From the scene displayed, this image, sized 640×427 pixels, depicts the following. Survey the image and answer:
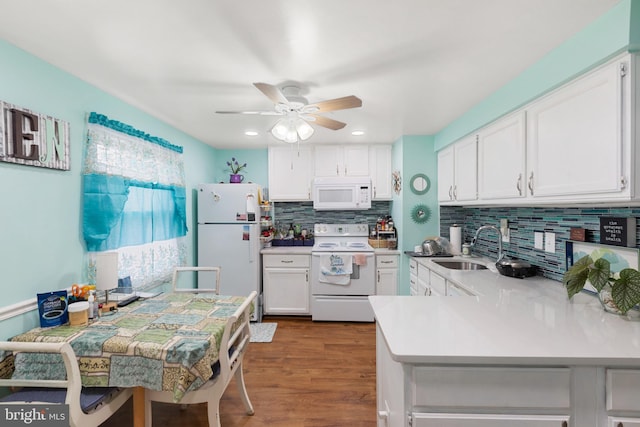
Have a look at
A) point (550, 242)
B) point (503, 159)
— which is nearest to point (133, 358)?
point (503, 159)

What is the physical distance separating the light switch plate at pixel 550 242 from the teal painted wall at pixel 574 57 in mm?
951

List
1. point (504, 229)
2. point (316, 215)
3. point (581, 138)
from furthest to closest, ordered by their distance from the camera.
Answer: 1. point (316, 215)
2. point (504, 229)
3. point (581, 138)

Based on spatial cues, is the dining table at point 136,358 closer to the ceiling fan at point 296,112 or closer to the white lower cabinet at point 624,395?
the ceiling fan at point 296,112

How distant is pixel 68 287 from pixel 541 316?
274cm

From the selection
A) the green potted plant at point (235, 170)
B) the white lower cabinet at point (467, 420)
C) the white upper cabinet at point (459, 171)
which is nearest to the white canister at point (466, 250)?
the white upper cabinet at point (459, 171)

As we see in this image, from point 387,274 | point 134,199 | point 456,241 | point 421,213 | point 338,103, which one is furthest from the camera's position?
point 387,274

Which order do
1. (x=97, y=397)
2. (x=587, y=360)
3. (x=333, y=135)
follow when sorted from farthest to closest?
(x=333, y=135) → (x=97, y=397) → (x=587, y=360)

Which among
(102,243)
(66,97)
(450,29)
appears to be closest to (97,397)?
(102,243)

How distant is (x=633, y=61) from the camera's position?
3.99 feet

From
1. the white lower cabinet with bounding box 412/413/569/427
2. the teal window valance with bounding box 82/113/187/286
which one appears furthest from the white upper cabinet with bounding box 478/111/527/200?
the teal window valance with bounding box 82/113/187/286

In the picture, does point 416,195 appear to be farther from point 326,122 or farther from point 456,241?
point 326,122

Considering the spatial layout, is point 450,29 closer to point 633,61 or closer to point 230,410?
point 633,61

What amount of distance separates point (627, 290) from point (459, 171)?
1.76 meters

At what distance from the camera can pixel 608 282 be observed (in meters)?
1.41
